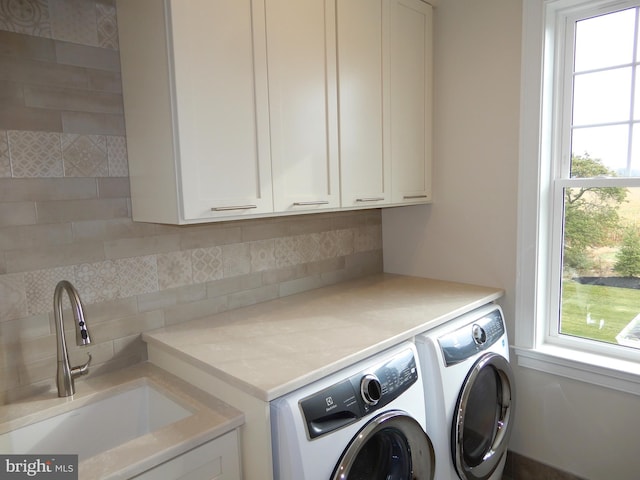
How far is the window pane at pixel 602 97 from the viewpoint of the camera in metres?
1.83

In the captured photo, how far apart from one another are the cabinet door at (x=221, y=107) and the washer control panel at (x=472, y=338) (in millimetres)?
854

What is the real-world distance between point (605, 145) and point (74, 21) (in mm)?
2096

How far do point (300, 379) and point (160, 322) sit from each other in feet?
2.43

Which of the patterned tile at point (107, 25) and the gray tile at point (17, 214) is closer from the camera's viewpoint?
the gray tile at point (17, 214)

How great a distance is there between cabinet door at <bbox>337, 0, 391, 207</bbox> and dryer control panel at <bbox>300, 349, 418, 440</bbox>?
0.71 meters

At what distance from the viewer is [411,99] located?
213cm

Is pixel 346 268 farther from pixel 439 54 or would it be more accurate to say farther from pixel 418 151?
pixel 439 54

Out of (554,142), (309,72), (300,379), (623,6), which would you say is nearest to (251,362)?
(300,379)

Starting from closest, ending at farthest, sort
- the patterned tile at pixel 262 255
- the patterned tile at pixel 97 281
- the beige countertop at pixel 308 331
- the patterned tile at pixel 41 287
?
the beige countertop at pixel 308 331
the patterned tile at pixel 41 287
the patterned tile at pixel 97 281
the patterned tile at pixel 262 255

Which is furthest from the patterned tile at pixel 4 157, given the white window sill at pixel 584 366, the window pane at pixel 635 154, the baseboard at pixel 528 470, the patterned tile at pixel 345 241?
the baseboard at pixel 528 470

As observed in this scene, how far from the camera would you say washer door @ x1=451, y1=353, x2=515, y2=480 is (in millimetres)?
1678

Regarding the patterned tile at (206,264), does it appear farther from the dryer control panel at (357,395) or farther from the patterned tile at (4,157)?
the dryer control panel at (357,395)

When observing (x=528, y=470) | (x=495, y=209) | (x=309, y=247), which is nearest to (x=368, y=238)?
(x=309, y=247)

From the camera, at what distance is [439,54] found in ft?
7.30
